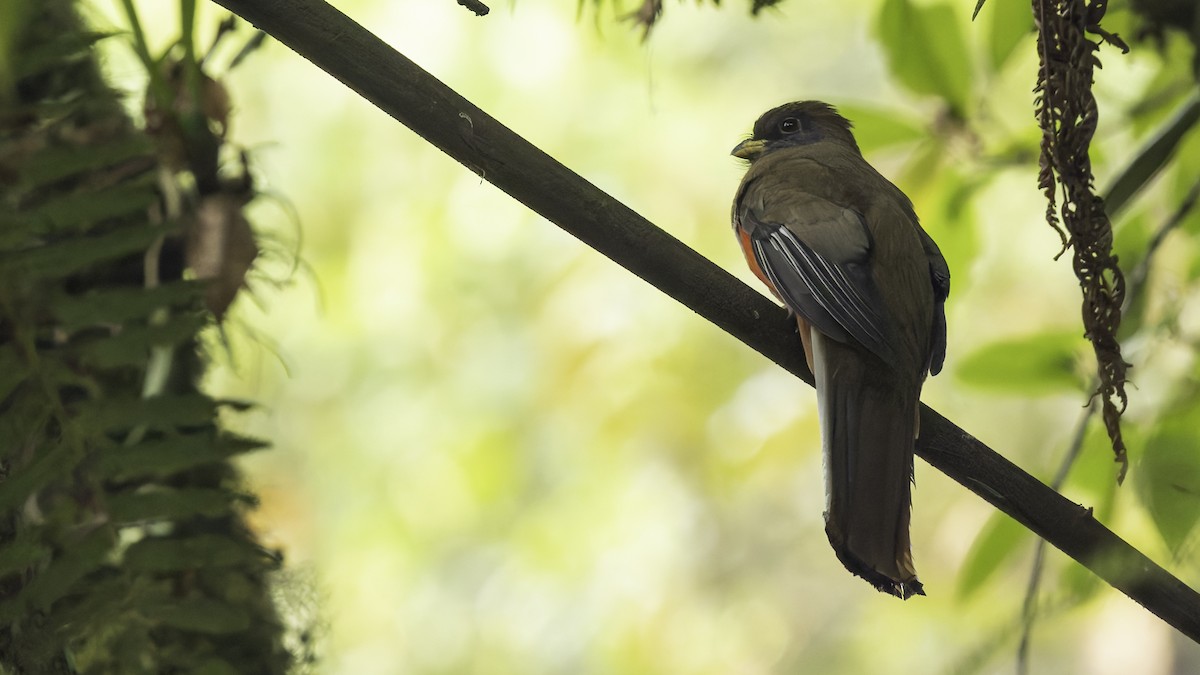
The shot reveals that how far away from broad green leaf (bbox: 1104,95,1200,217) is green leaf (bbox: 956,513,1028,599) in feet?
1.35

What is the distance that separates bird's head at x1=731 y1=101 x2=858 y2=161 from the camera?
2.38 m

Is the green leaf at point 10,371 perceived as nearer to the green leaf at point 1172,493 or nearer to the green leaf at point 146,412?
the green leaf at point 146,412

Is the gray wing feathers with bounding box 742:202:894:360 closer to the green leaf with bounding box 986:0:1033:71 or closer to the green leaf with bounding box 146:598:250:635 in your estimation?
the green leaf with bounding box 986:0:1033:71

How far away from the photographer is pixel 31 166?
1.41m

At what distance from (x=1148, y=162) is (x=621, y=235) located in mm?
765

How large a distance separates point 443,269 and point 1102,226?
12.5 ft

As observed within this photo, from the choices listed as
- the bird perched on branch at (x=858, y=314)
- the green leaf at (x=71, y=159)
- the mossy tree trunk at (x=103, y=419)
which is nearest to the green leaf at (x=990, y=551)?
the bird perched on branch at (x=858, y=314)

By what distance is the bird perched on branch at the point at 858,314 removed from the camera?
136 centimetres

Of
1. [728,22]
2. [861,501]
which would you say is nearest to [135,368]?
[861,501]

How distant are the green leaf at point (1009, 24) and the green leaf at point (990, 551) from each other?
64 centimetres

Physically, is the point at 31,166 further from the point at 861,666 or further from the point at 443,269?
the point at 861,666

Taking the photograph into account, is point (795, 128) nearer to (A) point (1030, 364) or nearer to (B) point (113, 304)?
(A) point (1030, 364)

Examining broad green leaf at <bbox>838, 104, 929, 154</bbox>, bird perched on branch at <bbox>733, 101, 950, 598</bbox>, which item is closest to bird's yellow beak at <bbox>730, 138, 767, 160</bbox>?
bird perched on branch at <bbox>733, 101, 950, 598</bbox>

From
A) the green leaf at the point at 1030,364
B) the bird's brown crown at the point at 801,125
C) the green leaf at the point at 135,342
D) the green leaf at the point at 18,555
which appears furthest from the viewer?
the bird's brown crown at the point at 801,125
